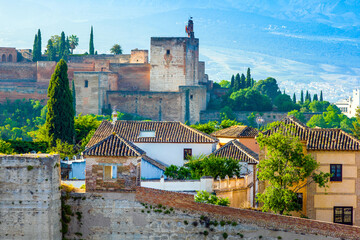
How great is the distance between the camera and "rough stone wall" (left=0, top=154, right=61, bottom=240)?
18.8 meters

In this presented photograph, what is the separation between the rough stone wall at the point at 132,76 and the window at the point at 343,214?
2324 inches

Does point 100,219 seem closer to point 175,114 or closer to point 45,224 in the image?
point 45,224

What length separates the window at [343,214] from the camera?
2625 centimetres

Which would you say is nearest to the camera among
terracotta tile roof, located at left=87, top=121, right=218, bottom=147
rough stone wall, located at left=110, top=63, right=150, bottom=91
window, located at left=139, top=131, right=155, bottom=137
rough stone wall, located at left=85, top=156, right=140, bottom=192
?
rough stone wall, located at left=85, top=156, right=140, bottom=192

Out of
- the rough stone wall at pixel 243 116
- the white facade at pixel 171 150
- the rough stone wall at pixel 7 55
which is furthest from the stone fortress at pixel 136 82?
the white facade at pixel 171 150

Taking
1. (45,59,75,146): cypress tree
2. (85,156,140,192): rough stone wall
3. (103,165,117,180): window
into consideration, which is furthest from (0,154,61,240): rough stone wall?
(45,59,75,146): cypress tree

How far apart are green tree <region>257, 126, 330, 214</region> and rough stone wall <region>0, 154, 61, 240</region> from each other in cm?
781

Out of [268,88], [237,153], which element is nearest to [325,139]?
[237,153]

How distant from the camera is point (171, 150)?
3409cm

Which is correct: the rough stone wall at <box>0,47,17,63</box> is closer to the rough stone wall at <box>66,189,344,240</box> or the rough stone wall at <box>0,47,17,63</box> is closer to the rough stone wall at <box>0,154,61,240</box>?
the rough stone wall at <box>66,189,344,240</box>

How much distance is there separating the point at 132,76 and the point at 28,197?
66.3 meters

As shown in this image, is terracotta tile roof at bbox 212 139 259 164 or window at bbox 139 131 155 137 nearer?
terracotta tile roof at bbox 212 139 259 164

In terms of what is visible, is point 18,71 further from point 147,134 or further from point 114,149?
point 114,149

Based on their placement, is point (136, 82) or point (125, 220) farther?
point (136, 82)
